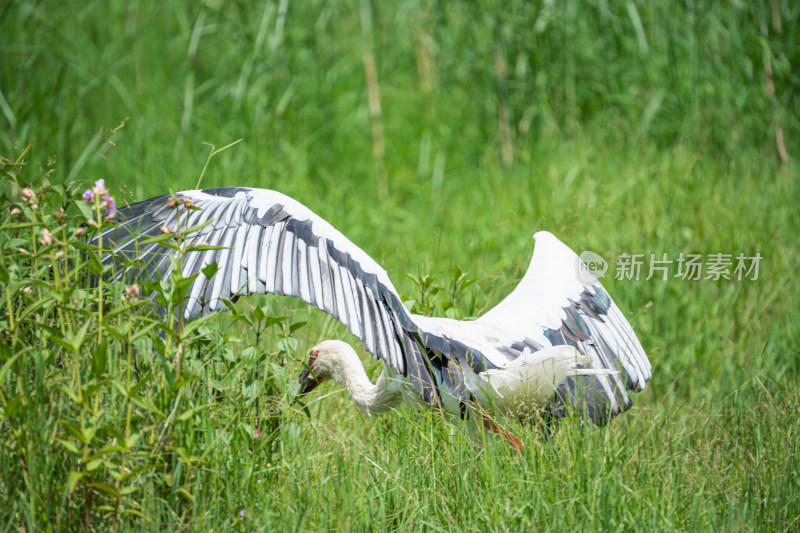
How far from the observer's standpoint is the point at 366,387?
297 cm

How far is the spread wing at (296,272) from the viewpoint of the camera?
2.56 m

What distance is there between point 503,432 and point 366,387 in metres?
0.52

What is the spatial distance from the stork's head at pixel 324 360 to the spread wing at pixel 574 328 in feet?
1.74

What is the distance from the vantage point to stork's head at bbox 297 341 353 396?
305 centimetres

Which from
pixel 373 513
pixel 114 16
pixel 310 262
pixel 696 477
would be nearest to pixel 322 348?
pixel 310 262

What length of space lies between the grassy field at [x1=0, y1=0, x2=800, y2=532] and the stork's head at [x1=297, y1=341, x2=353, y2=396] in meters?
0.11

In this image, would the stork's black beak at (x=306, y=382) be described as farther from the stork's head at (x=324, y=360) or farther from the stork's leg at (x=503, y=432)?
the stork's leg at (x=503, y=432)

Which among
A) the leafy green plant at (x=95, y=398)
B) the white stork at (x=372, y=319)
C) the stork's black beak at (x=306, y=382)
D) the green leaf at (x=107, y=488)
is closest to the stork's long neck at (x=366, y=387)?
the white stork at (x=372, y=319)

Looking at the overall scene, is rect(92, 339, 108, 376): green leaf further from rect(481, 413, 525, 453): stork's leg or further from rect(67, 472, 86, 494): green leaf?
rect(481, 413, 525, 453): stork's leg

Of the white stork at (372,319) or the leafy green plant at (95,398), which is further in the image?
the white stork at (372,319)

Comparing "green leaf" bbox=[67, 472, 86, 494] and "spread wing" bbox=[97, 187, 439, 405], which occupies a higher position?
"spread wing" bbox=[97, 187, 439, 405]

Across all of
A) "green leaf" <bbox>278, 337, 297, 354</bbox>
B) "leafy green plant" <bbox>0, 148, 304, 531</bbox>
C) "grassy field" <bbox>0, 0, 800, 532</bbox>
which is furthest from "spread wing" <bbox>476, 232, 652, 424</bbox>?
"leafy green plant" <bbox>0, 148, 304, 531</bbox>

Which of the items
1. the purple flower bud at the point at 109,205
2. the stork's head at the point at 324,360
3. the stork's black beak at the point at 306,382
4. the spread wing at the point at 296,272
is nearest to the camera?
the purple flower bud at the point at 109,205

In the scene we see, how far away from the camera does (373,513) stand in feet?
8.04
